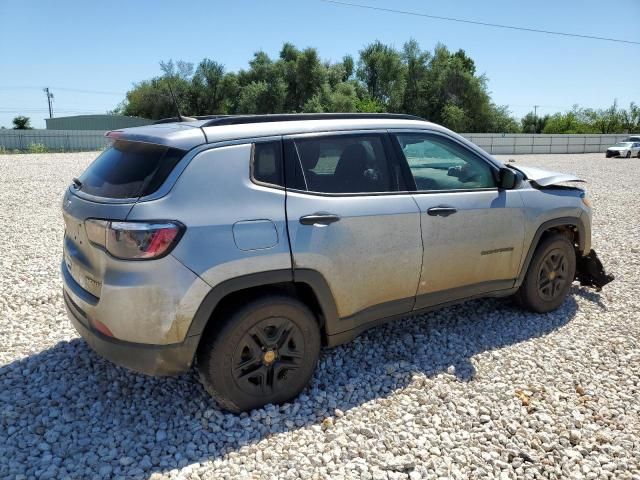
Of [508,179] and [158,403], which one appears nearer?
[158,403]

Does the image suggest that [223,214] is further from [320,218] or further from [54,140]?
[54,140]

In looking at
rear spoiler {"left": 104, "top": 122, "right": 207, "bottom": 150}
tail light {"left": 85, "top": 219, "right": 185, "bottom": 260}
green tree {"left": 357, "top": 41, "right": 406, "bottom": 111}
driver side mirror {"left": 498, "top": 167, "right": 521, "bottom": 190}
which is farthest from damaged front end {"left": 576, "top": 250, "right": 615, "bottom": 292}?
green tree {"left": 357, "top": 41, "right": 406, "bottom": 111}

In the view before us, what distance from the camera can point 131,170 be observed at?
2.91 metres

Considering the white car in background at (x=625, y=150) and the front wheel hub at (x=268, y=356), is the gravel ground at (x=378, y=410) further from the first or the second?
the white car in background at (x=625, y=150)

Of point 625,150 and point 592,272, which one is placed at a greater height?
point 625,150

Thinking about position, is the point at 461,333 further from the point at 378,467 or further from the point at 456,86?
the point at 456,86

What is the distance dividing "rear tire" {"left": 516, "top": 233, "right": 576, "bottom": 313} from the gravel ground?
152mm

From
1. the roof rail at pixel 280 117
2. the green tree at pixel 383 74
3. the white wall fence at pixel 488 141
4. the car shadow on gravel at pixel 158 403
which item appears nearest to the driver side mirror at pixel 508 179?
the roof rail at pixel 280 117

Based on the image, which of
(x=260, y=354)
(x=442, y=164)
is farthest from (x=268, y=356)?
(x=442, y=164)

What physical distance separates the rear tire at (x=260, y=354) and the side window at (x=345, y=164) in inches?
32.2

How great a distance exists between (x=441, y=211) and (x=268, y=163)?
137cm

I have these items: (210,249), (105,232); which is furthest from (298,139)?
(105,232)

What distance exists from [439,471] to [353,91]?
46718 mm

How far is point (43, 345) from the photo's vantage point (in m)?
3.96
